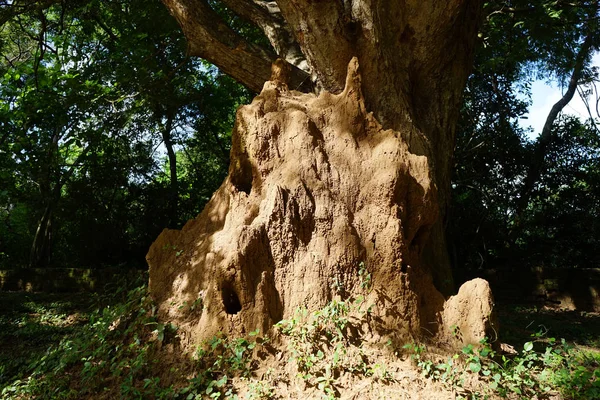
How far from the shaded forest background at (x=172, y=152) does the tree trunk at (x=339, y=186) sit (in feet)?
15.0

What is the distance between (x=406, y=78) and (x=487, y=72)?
24.7ft

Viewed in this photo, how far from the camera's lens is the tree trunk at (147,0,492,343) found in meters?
4.38

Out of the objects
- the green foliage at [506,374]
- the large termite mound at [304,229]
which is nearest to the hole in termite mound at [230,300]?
the large termite mound at [304,229]

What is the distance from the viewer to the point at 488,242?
39.5ft

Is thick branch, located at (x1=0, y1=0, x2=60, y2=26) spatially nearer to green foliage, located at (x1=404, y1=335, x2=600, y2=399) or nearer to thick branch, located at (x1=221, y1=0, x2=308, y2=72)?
thick branch, located at (x1=221, y1=0, x2=308, y2=72)

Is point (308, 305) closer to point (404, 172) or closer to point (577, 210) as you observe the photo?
point (404, 172)

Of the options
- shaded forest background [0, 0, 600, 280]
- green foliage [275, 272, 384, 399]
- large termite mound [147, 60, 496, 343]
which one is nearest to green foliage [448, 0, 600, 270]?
shaded forest background [0, 0, 600, 280]

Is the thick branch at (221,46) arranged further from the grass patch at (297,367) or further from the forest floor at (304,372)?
the forest floor at (304,372)

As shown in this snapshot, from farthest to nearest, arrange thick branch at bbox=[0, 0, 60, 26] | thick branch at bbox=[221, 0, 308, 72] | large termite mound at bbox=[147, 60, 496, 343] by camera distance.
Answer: thick branch at bbox=[0, 0, 60, 26], thick branch at bbox=[221, 0, 308, 72], large termite mound at bbox=[147, 60, 496, 343]

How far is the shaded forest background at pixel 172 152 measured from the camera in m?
10.5

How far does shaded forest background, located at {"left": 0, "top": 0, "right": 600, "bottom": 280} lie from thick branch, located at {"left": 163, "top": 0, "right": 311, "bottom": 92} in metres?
3.62

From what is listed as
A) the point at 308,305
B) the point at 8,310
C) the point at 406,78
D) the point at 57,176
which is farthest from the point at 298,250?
the point at 57,176

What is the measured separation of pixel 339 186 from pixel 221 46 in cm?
246

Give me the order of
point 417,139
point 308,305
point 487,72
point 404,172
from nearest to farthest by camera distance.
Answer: point 308,305 < point 404,172 < point 417,139 < point 487,72
